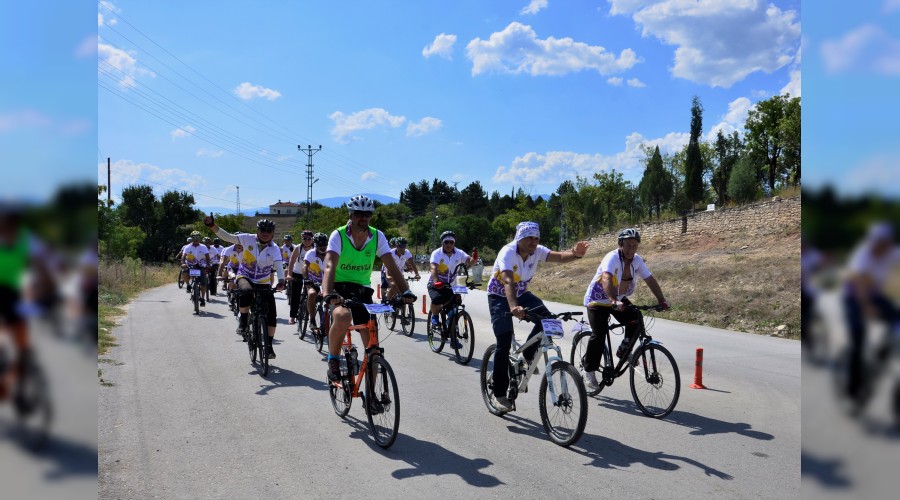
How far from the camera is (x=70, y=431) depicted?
1.10 metres

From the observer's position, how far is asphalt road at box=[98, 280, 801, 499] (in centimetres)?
502

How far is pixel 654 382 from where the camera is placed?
7.29 m

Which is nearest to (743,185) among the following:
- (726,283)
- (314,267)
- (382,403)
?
(726,283)

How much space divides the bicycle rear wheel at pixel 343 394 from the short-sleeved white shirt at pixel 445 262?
486 cm

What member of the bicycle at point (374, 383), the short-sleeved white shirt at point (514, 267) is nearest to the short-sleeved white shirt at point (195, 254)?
the bicycle at point (374, 383)

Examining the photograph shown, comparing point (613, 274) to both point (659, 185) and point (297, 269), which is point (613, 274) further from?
point (659, 185)

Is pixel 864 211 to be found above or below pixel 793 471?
above

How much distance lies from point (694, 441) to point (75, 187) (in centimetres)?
630

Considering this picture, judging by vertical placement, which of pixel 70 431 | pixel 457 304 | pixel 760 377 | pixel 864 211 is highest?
pixel 864 211

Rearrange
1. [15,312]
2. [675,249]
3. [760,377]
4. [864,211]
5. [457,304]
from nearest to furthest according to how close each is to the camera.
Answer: [864,211] < [15,312] < [760,377] < [457,304] < [675,249]

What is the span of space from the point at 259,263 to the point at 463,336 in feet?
11.5

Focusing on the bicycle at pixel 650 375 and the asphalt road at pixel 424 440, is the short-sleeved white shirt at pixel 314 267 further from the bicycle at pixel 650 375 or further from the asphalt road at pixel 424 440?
the bicycle at pixel 650 375

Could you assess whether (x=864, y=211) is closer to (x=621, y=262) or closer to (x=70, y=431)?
(x=70, y=431)

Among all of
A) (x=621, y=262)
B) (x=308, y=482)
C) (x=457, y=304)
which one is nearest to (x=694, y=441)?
(x=621, y=262)
